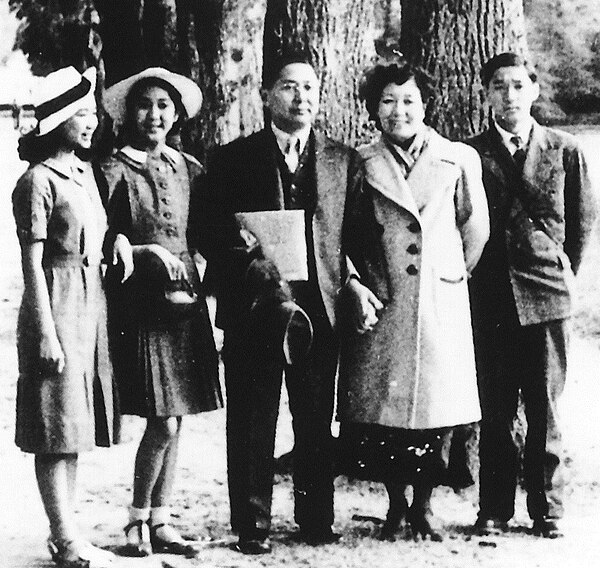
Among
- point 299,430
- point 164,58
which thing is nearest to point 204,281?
point 299,430

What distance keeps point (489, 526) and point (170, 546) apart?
139cm

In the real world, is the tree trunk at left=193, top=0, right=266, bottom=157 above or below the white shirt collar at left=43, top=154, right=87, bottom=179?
above

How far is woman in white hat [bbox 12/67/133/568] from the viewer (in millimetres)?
3996

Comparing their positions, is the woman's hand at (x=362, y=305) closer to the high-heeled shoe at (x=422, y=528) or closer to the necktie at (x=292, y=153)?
the necktie at (x=292, y=153)

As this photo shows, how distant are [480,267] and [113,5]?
2.37m

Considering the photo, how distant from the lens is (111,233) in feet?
13.8

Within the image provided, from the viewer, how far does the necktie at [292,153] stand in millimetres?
4168

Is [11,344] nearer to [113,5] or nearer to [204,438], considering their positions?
[204,438]

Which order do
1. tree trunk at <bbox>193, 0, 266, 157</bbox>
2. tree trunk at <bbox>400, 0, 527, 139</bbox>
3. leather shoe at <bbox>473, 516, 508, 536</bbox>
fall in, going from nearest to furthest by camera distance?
leather shoe at <bbox>473, 516, 508, 536</bbox>, tree trunk at <bbox>400, 0, 527, 139</bbox>, tree trunk at <bbox>193, 0, 266, 157</bbox>

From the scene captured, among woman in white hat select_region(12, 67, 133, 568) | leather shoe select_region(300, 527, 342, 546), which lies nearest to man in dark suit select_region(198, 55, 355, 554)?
leather shoe select_region(300, 527, 342, 546)

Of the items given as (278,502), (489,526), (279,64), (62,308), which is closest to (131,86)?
(279,64)

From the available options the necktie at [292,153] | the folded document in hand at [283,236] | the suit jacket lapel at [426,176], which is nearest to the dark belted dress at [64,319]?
the folded document in hand at [283,236]

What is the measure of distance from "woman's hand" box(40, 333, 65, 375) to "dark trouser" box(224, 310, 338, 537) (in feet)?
2.21

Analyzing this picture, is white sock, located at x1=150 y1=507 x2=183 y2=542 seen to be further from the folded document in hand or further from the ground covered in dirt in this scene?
the folded document in hand
